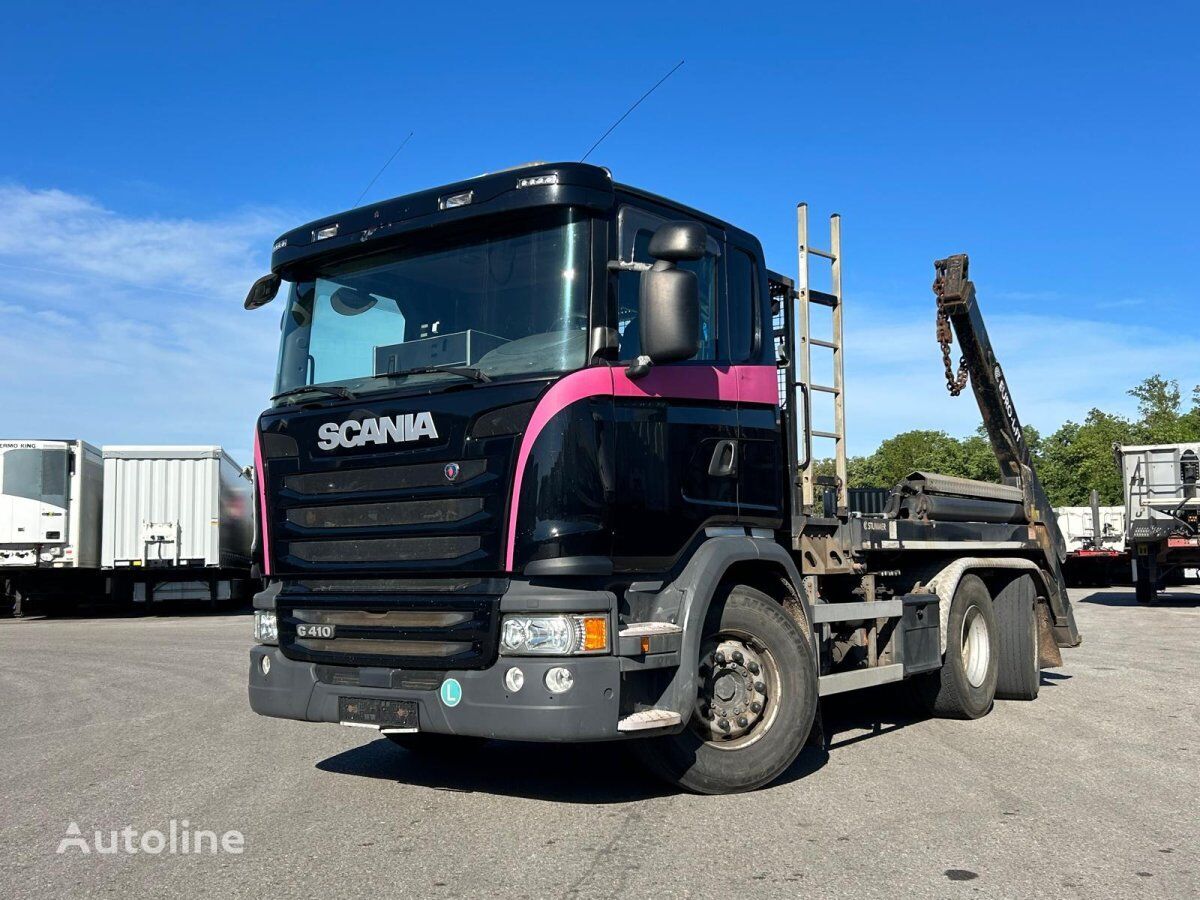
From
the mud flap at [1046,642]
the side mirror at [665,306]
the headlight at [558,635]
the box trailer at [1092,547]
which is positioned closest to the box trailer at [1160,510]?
the box trailer at [1092,547]

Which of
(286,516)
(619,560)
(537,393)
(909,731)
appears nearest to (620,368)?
(537,393)

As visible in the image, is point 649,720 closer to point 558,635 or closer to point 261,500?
point 558,635

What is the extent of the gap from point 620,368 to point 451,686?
170 centimetres

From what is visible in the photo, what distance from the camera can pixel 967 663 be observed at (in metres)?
8.68

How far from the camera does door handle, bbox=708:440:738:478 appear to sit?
5.95m

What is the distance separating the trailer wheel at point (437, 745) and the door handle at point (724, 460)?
246 cm

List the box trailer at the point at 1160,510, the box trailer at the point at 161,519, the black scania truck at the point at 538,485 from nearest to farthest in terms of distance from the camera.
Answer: the black scania truck at the point at 538,485, the box trailer at the point at 161,519, the box trailer at the point at 1160,510

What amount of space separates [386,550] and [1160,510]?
22622mm

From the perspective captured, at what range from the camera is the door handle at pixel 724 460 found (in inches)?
234

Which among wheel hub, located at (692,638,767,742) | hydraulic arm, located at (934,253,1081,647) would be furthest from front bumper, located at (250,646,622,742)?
hydraulic arm, located at (934,253,1081,647)

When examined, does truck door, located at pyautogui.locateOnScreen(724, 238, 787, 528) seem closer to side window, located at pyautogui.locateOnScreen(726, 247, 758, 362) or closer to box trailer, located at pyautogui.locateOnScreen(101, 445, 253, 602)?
side window, located at pyautogui.locateOnScreen(726, 247, 758, 362)

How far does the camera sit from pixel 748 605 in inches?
235

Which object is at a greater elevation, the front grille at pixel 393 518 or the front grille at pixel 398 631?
the front grille at pixel 393 518

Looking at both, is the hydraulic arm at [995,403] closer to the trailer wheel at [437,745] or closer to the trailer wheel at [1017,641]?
the trailer wheel at [1017,641]
